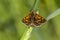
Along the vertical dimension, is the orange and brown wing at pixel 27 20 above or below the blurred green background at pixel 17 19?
below

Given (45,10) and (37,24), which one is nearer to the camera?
(37,24)

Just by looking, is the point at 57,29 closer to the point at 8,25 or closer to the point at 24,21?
the point at 8,25

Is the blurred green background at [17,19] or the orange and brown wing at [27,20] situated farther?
the blurred green background at [17,19]

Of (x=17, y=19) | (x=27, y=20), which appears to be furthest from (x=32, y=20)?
(x=17, y=19)

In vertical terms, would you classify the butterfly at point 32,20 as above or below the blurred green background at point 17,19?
below

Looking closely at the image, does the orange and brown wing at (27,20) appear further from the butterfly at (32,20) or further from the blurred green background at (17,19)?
the blurred green background at (17,19)

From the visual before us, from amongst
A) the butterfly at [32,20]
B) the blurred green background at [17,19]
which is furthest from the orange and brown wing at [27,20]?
the blurred green background at [17,19]

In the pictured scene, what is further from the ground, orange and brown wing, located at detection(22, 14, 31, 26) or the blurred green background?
the blurred green background

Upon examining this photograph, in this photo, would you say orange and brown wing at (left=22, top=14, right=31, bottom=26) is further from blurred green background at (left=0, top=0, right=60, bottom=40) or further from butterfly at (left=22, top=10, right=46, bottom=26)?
blurred green background at (left=0, top=0, right=60, bottom=40)

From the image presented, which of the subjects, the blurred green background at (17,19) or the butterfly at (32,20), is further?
the blurred green background at (17,19)

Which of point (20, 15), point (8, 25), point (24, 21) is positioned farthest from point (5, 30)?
point (24, 21)

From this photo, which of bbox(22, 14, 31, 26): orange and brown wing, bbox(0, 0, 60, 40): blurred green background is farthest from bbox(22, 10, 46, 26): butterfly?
bbox(0, 0, 60, 40): blurred green background
